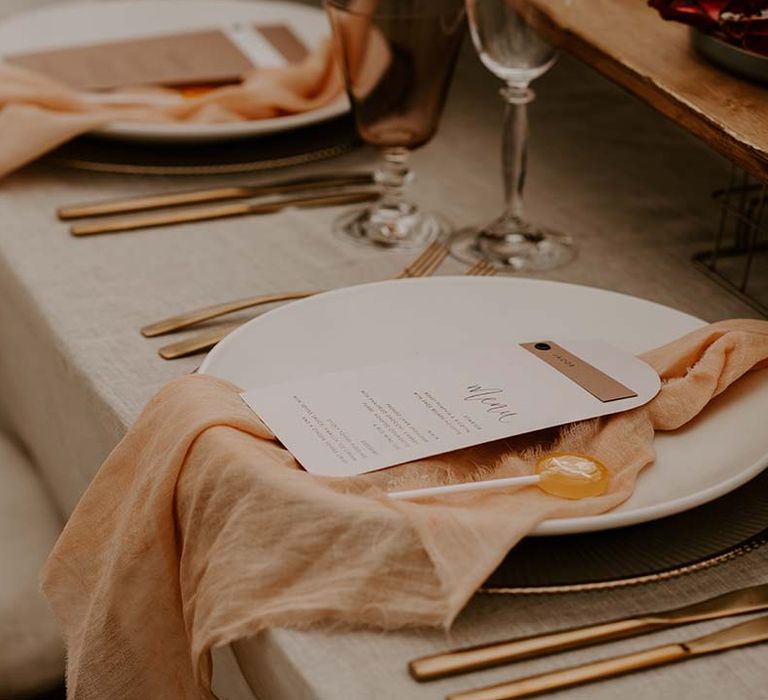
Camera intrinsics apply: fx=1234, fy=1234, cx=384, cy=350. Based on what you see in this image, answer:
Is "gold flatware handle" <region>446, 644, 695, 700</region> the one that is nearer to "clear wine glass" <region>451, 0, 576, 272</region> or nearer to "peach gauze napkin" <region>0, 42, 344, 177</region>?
"clear wine glass" <region>451, 0, 576, 272</region>

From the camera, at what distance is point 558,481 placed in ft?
1.78

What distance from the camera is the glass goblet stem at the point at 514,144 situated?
0.85 meters

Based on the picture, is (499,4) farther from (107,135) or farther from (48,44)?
(48,44)

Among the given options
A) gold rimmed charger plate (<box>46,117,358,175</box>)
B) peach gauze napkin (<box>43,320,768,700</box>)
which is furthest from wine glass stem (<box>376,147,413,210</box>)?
peach gauze napkin (<box>43,320,768,700</box>)

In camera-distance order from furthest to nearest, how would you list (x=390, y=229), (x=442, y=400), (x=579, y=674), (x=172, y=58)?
(x=172, y=58), (x=390, y=229), (x=442, y=400), (x=579, y=674)

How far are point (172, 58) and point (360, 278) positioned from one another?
0.41 m

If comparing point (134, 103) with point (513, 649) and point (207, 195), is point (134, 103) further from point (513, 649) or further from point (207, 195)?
point (513, 649)

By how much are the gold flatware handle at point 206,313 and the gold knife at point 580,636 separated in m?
0.34

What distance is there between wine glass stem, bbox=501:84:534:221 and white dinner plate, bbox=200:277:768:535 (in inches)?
6.9

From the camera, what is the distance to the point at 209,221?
0.94 metres

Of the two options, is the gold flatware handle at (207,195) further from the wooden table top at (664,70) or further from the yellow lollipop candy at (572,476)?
the yellow lollipop candy at (572,476)

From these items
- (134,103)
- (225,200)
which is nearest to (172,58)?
(134,103)

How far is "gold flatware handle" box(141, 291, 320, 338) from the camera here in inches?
30.3

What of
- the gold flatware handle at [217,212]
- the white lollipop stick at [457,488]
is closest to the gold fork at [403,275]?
the gold flatware handle at [217,212]
